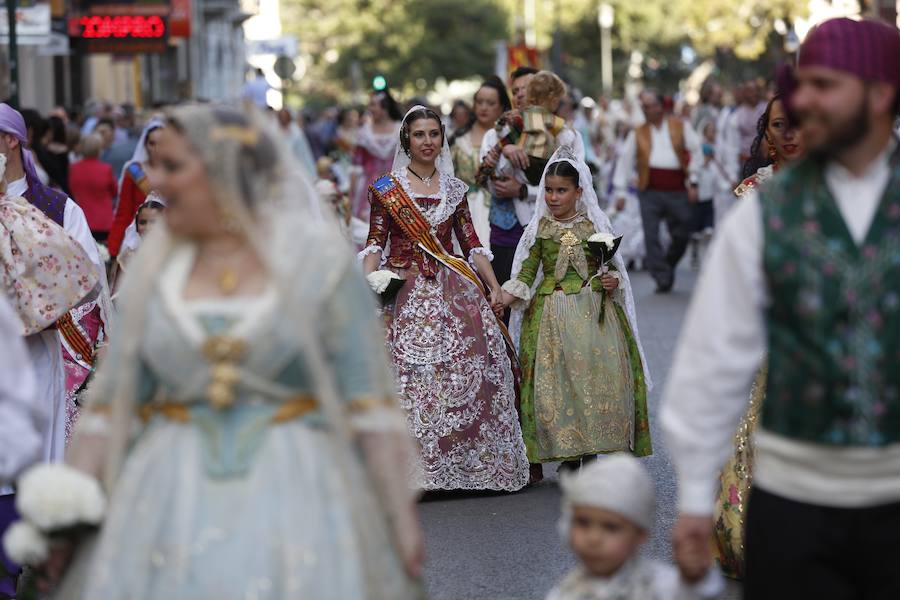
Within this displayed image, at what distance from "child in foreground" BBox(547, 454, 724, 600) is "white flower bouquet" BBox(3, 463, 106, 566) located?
1.21 meters

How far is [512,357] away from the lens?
29.6 ft

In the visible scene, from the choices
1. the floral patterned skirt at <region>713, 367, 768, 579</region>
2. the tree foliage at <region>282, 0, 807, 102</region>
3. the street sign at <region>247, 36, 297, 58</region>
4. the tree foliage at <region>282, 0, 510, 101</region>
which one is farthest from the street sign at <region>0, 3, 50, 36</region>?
the tree foliage at <region>282, 0, 510, 101</region>

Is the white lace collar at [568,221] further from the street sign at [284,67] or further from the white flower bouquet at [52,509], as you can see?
the street sign at [284,67]

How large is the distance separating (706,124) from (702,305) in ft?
66.4

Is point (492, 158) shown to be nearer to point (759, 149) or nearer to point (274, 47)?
point (759, 149)

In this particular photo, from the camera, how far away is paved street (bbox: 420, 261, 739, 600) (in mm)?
6930

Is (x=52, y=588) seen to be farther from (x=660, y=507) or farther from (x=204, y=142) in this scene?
(x=660, y=507)

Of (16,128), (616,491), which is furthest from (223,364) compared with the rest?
(16,128)

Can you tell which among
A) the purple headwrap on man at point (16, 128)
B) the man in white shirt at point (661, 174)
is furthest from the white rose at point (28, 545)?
the man in white shirt at point (661, 174)

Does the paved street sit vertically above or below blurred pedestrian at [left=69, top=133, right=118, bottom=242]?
below

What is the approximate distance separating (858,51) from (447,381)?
516cm

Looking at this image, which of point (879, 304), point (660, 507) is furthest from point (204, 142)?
point (660, 507)

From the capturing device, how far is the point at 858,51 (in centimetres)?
386

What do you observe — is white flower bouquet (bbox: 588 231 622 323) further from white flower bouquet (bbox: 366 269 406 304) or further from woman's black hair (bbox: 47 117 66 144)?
woman's black hair (bbox: 47 117 66 144)
